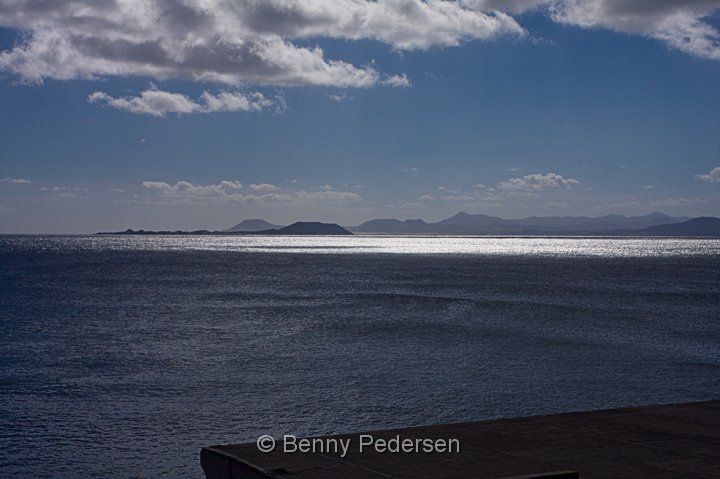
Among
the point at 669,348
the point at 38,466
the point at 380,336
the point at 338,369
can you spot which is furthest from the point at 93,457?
the point at 669,348

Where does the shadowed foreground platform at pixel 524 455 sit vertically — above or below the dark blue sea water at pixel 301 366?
above

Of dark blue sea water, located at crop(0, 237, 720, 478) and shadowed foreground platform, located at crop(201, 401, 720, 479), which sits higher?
shadowed foreground platform, located at crop(201, 401, 720, 479)

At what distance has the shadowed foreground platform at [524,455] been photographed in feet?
30.0

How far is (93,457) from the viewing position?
1834cm

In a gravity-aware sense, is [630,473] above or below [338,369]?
above

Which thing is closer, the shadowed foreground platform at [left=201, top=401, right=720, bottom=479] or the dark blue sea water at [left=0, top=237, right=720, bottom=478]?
the shadowed foreground platform at [left=201, top=401, right=720, bottom=479]

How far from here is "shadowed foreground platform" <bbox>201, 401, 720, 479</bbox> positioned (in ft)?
30.0

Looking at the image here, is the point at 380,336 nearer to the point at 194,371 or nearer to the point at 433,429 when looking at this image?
the point at 194,371

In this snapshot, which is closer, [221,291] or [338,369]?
[338,369]

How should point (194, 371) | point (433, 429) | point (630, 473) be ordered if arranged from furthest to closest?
1. point (194, 371)
2. point (433, 429)
3. point (630, 473)

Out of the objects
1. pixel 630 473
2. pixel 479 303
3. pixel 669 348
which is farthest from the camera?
pixel 479 303

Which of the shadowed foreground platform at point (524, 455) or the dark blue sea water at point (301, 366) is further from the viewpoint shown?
the dark blue sea water at point (301, 366)

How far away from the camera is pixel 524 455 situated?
393 inches

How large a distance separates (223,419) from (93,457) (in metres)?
4.14
